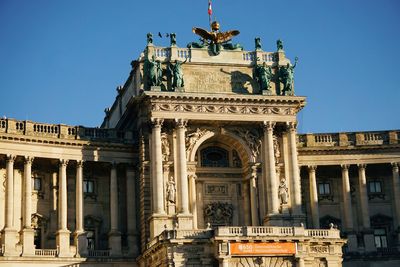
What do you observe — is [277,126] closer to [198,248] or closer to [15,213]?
[198,248]

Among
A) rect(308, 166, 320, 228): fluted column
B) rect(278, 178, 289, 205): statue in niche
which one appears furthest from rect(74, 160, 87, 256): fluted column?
rect(308, 166, 320, 228): fluted column

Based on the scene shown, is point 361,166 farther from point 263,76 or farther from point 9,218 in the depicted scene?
point 9,218

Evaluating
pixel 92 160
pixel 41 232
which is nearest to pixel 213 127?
pixel 92 160

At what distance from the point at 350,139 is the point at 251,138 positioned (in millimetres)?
10339

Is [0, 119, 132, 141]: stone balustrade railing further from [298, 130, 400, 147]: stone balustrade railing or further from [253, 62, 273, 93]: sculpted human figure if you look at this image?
[298, 130, 400, 147]: stone balustrade railing

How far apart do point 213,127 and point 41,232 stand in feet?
50.9

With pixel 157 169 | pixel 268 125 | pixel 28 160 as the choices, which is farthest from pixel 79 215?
pixel 268 125

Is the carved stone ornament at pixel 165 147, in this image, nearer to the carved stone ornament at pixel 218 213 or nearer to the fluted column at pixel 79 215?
the carved stone ornament at pixel 218 213

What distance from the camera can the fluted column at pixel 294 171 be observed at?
70125 mm

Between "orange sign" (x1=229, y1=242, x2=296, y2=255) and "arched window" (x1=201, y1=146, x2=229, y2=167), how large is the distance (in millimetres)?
11808

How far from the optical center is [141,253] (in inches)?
2724

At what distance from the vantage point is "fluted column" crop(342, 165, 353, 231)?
74750 millimetres

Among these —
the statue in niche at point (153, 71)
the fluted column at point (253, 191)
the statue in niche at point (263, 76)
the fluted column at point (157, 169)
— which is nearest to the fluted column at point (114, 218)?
the fluted column at point (157, 169)

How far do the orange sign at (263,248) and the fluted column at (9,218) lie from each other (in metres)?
16.2
